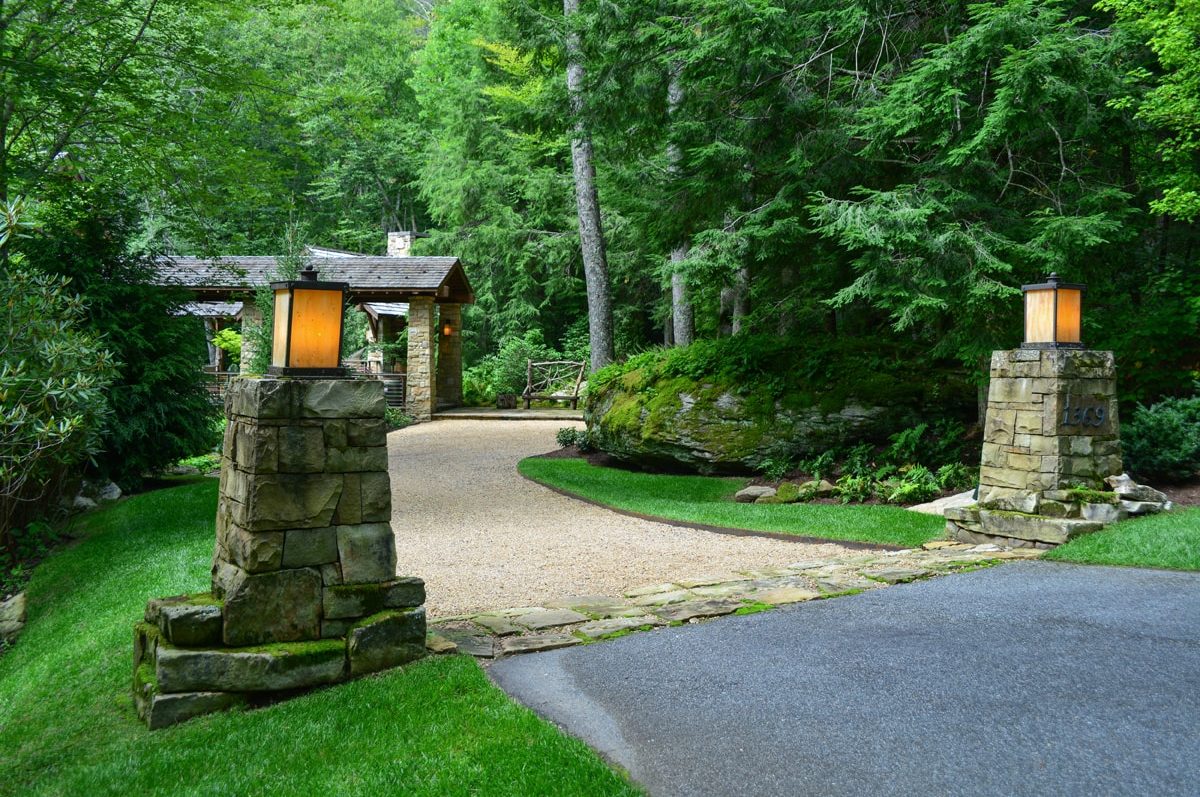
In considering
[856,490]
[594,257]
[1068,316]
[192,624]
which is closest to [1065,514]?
[1068,316]

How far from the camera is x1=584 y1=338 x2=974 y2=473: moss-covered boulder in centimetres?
1064

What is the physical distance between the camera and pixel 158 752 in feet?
10.8

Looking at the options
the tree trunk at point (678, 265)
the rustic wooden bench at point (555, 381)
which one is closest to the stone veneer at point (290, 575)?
the tree trunk at point (678, 265)

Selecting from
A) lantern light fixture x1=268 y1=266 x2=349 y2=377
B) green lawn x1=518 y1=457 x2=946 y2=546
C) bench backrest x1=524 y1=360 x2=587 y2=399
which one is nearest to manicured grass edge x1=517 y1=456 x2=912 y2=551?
green lawn x1=518 y1=457 x2=946 y2=546

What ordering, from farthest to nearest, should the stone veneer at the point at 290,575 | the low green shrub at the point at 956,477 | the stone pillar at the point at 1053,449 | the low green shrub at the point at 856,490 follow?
the low green shrub at the point at 856,490
the low green shrub at the point at 956,477
the stone pillar at the point at 1053,449
the stone veneer at the point at 290,575

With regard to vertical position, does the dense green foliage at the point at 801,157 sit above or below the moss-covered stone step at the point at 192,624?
above

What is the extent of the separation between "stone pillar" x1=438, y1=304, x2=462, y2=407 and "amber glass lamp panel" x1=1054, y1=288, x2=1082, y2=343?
1714cm

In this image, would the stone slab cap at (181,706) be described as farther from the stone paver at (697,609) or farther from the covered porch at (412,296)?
the covered porch at (412,296)

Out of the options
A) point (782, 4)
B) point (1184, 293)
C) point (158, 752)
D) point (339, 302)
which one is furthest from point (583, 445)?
point (158, 752)

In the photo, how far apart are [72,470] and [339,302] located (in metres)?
7.19

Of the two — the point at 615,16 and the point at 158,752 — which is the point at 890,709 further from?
the point at 615,16

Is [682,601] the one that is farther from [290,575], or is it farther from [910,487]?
[910,487]

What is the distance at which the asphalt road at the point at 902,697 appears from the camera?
9.43ft

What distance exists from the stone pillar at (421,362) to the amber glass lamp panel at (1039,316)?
14.3 m
